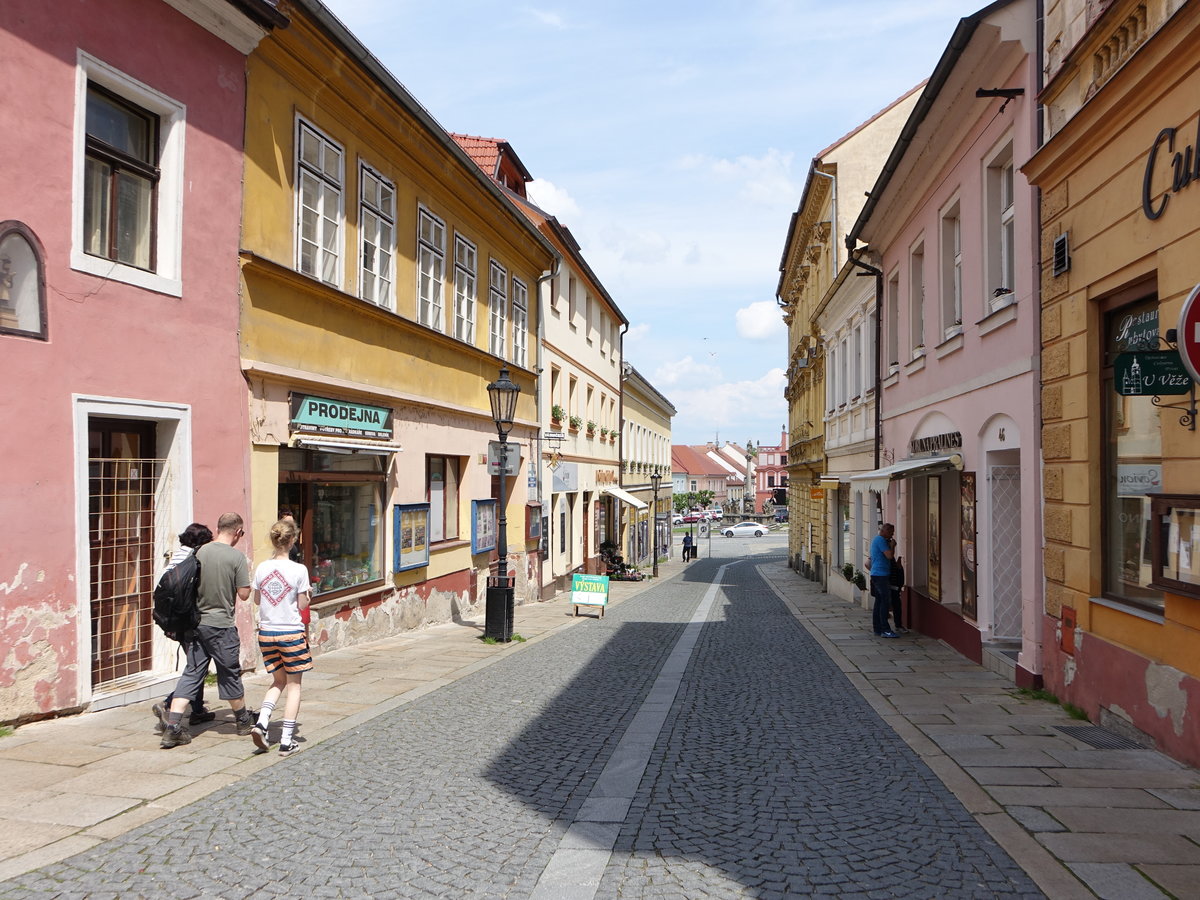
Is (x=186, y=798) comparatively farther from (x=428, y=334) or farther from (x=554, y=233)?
(x=554, y=233)

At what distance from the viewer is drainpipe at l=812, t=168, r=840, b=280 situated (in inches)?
979

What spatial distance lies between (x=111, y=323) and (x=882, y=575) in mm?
10742

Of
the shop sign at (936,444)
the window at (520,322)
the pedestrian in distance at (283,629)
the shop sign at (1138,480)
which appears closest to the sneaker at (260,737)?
the pedestrian in distance at (283,629)

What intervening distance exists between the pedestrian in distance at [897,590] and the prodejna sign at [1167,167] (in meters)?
8.05

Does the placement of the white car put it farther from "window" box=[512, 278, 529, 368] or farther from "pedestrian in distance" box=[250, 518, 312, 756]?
"pedestrian in distance" box=[250, 518, 312, 756]

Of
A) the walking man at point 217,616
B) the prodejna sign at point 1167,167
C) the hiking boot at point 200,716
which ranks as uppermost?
the prodejna sign at point 1167,167

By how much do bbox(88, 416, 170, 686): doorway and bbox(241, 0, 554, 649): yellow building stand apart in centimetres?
134

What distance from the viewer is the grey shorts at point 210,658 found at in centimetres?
682

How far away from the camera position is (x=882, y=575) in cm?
1404

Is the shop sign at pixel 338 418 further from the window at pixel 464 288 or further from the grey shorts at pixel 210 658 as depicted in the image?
the grey shorts at pixel 210 658

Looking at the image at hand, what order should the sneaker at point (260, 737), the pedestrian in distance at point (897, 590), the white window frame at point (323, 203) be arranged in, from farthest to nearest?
the pedestrian in distance at point (897, 590)
the white window frame at point (323, 203)
the sneaker at point (260, 737)

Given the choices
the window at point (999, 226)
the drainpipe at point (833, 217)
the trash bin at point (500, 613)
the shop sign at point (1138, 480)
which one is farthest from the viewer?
the drainpipe at point (833, 217)

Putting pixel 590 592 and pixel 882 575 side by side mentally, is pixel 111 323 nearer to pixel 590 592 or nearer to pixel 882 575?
pixel 882 575

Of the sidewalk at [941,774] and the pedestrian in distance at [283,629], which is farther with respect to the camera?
the pedestrian in distance at [283,629]
